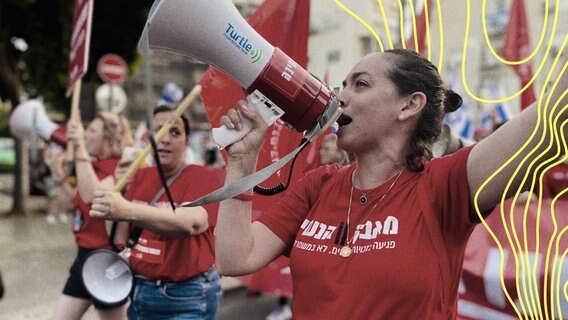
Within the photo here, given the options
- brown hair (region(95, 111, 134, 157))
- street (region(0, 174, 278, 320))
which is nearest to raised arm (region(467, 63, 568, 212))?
brown hair (region(95, 111, 134, 157))

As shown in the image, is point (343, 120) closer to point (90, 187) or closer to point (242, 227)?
point (242, 227)

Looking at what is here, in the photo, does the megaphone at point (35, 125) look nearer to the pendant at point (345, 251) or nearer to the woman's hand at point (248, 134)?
the woman's hand at point (248, 134)

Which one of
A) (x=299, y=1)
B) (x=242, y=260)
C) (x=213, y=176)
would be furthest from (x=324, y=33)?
(x=242, y=260)

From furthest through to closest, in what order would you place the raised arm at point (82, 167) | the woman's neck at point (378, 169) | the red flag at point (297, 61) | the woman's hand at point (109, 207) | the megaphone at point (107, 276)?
the raised arm at point (82, 167), the megaphone at point (107, 276), the woman's hand at point (109, 207), the red flag at point (297, 61), the woman's neck at point (378, 169)

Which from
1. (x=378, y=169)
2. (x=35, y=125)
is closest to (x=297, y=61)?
(x=378, y=169)

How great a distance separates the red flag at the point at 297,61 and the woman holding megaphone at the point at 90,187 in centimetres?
109

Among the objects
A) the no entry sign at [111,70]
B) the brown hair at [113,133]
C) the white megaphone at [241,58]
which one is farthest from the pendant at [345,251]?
the no entry sign at [111,70]

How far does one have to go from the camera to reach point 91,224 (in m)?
3.83

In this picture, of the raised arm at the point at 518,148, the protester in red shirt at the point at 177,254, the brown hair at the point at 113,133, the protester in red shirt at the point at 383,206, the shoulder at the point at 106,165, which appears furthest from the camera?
the brown hair at the point at 113,133

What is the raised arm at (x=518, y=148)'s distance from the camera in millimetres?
1448

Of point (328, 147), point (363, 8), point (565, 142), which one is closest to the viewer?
point (565, 142)

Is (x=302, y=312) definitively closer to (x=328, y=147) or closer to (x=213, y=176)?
(x=213, y=176)

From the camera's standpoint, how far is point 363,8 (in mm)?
2195

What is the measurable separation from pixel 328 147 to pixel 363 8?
9.24 feet
